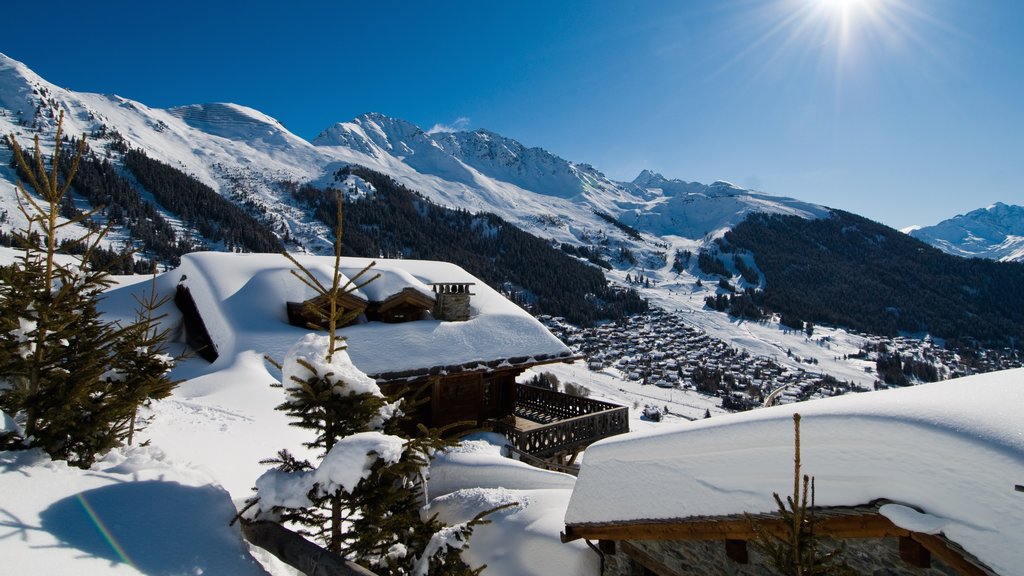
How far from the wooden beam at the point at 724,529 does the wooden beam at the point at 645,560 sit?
517mm

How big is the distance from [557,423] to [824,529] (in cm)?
1161

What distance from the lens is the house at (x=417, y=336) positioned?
14.3 meters

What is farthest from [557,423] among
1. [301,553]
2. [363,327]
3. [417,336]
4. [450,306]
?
[301,553]

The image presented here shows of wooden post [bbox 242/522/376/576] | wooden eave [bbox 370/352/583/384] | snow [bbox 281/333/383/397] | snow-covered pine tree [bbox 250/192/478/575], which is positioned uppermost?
snow [bbox 281/333/383/397]

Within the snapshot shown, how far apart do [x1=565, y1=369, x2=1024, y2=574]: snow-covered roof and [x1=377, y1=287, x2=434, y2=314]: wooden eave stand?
11938 millimetres

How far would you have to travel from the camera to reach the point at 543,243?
128250 mm

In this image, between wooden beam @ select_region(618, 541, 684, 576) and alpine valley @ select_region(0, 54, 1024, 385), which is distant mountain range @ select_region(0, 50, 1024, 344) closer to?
alpine valley @ select_region(0, 54, 1024, 385)

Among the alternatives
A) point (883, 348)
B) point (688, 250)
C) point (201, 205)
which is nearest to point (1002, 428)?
point (201, 205)

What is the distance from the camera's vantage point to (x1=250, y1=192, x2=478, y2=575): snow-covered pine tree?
3.88m

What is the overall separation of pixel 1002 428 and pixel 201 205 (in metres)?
110

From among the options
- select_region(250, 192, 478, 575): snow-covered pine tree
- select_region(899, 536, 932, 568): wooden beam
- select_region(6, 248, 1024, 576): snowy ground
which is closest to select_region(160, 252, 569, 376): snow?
select_region(6, 248, 1024, 576): snowy ground

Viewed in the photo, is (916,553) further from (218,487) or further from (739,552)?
(218,487)

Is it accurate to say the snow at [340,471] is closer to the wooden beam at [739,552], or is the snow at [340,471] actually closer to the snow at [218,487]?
the snow at [218,487]

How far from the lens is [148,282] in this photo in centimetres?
1819
